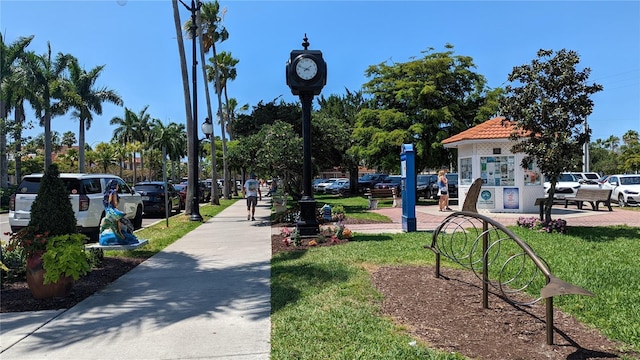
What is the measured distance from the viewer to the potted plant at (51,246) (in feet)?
18.0

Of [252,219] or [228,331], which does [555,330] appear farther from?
[252,219]

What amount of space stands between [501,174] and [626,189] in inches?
312

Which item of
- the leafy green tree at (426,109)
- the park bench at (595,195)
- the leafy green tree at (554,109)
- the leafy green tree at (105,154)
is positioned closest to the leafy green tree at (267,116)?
the leafy green tree at (426,109)

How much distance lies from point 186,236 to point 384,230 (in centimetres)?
515

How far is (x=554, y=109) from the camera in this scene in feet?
33.1

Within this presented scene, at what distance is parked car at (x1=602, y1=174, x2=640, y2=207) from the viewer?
64.7ft

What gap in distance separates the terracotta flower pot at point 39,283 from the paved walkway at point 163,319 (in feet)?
1.36

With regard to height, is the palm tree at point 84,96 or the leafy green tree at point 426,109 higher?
the palm tree at point 84,96

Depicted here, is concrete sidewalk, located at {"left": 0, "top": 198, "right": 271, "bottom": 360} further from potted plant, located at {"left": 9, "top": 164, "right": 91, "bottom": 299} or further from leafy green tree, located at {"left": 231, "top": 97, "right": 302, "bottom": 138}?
leafy green tree, located at {"left": 231, "top": 97, "right": 302, "bottom": 138}

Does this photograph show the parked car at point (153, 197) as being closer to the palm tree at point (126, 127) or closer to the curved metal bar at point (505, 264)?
the curved metal bar at point (505, 264)

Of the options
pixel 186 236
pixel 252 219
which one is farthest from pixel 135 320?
pixel 252 219

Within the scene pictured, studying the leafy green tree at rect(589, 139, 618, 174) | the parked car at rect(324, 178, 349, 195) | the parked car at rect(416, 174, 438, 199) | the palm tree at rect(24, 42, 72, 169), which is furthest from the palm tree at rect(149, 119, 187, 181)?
the leafy green tree at rect(589, 139, 618, 174)

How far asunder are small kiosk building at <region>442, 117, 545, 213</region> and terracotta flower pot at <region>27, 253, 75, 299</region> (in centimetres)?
1381

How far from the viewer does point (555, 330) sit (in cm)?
425
